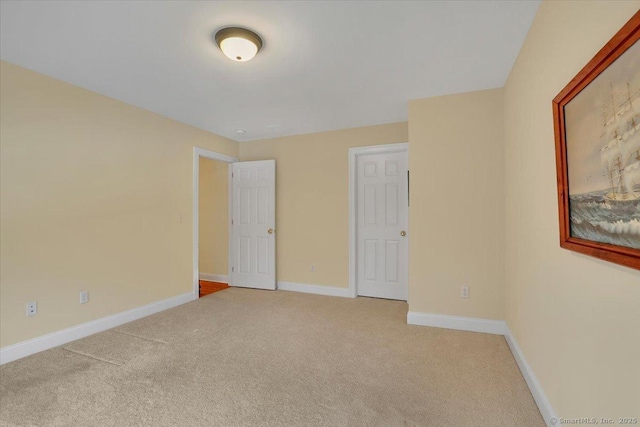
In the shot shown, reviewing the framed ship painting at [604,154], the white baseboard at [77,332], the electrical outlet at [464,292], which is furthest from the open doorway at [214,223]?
the framed ship painting at [604,154]

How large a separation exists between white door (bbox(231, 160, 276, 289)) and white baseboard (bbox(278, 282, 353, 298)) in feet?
0.63

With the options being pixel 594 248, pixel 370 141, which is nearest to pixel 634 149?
pixel 594 248

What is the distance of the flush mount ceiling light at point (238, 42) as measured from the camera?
200 centimetres

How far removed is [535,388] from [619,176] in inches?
60.2

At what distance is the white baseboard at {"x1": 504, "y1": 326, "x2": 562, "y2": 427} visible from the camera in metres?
1.59

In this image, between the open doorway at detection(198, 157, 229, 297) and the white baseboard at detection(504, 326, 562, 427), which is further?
the open doorway at detection(198, 157, 229, 297)

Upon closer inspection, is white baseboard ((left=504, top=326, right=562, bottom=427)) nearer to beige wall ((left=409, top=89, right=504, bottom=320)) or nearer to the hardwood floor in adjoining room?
beige wall ((left=409, top=89, right=504, bottom=320))

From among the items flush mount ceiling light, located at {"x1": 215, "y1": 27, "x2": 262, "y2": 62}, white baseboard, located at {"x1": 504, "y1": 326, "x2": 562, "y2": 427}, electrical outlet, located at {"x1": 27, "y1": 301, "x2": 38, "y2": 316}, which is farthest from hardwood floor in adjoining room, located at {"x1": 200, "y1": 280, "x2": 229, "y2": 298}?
white baseboard, located at {"x1": 504, "y1": 326, "x2": 562, "y2": 427}

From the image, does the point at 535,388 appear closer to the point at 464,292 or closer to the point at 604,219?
the point at 464,292

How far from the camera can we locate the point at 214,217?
5324 millimetres

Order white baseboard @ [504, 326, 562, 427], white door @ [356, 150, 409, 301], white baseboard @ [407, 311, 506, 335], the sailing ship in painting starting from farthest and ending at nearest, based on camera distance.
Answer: white door @ [356, 150, 409, 301] < white baseboard @ [407, 311, 506, 335] < white baseboard @ [504, 326, 562, 427] < the sailing ship in painting

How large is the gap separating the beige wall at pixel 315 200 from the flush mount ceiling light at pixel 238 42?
235 centimetres

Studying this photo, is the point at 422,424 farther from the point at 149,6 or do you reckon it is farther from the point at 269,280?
the point at 269,280

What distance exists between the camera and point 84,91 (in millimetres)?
2930
